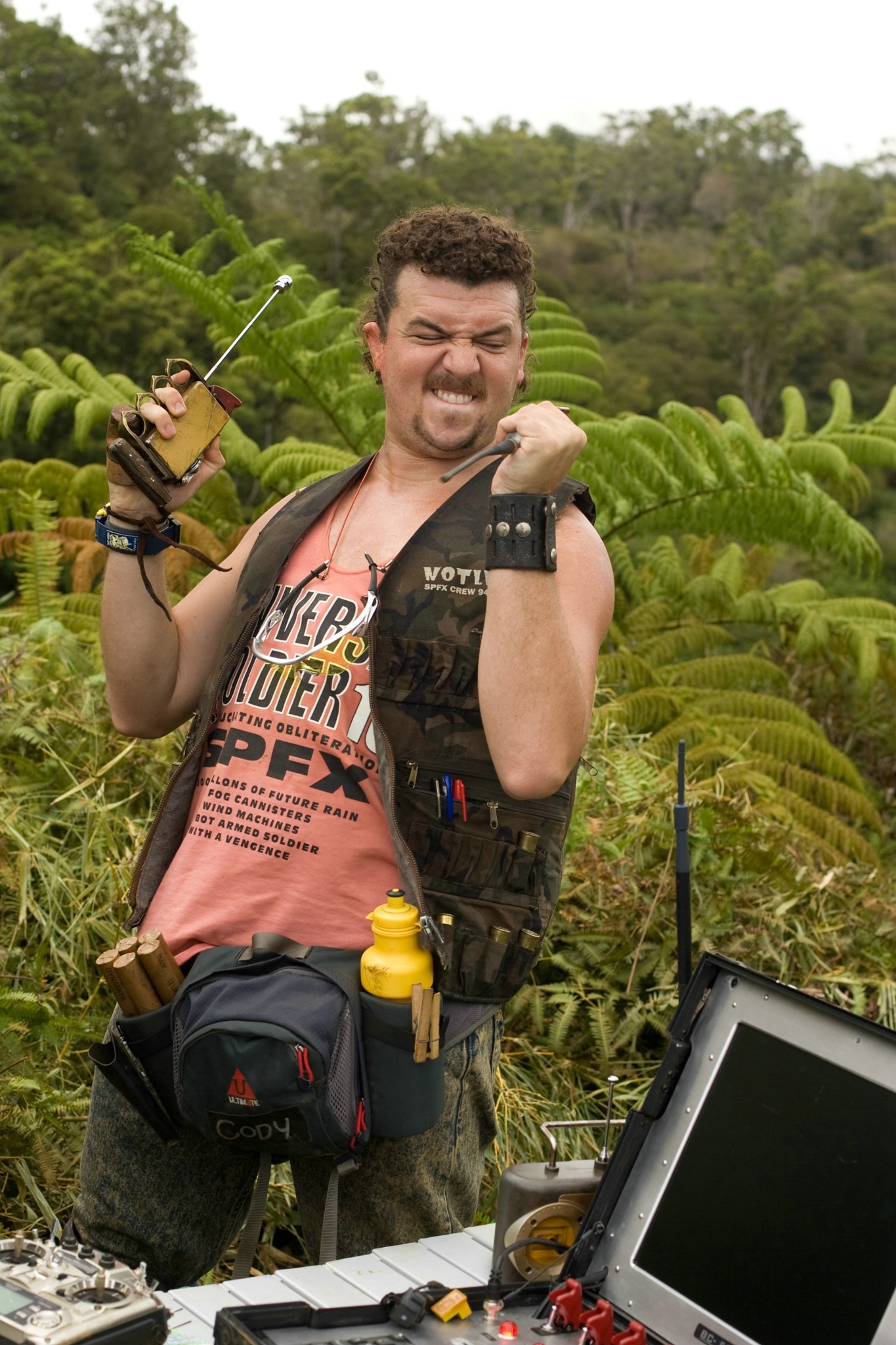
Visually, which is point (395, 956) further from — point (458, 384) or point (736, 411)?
point (736, 411)

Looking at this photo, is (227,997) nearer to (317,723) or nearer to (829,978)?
(317,723)

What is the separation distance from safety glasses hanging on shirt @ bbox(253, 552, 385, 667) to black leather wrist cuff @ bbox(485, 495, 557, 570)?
0.30 m

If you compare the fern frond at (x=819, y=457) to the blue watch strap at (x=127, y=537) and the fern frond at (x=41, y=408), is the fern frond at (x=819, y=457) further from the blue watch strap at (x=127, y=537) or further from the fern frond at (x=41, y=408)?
the blue watch strap at (x=127, y=537)

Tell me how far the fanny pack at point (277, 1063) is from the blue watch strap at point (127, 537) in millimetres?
731

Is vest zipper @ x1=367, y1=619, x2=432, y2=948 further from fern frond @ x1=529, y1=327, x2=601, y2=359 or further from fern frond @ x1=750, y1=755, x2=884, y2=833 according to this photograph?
fern frond @ x1=529, y1=327, x2=601, y2=359

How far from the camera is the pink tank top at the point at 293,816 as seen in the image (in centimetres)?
196

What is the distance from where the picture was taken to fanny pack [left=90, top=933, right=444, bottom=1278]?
172 centimetres

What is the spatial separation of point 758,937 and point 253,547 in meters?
2.39

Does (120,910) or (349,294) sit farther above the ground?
(349,294)

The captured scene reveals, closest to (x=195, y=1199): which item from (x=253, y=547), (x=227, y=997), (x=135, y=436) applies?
(x=227, y=997)

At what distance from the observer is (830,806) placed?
19.8ft

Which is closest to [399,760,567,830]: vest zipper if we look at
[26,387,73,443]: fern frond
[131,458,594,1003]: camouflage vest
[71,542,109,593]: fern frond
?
[131,458,594,1003]: camouflage vest

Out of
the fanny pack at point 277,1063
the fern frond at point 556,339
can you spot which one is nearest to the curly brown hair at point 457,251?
the fanny pack at point 277,1063

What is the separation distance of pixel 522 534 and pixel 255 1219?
1134 mm
